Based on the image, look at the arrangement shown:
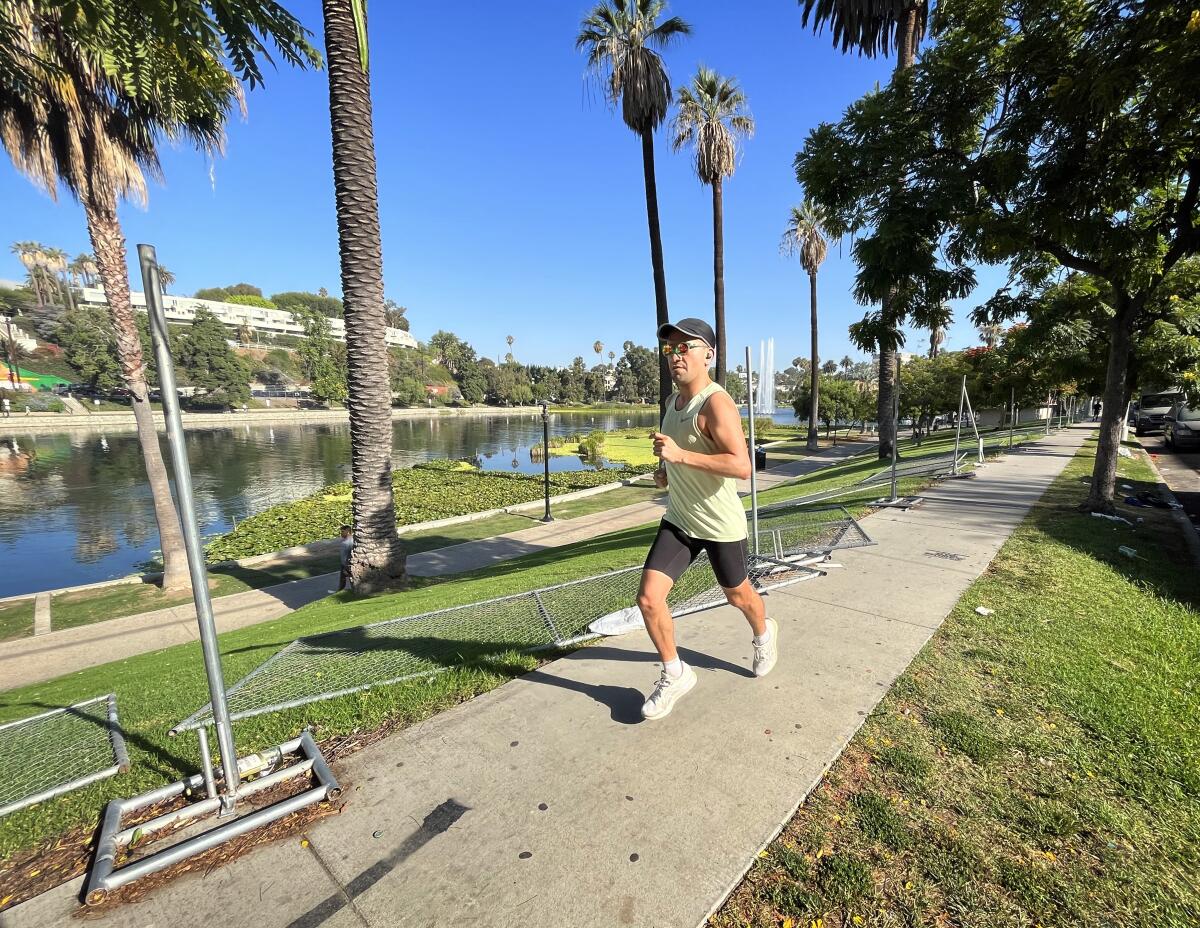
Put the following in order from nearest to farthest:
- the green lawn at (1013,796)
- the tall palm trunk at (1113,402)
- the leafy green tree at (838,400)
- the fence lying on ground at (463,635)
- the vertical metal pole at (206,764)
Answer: the green lawn at (1013,796)
the vertical metal pole at (206,764)
the fence lying on ground at (463,635)
the tall palm trunk at (1113,402)
the leafy green tree at (838,400)

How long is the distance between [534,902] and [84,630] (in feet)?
33.7

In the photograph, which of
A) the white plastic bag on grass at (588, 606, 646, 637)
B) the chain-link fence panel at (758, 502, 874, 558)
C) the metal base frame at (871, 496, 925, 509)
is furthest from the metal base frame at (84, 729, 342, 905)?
the metal base frame at (871, 496, 925, 509)

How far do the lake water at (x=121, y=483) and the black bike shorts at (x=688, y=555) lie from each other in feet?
35.1

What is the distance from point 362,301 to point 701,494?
6.83 meters

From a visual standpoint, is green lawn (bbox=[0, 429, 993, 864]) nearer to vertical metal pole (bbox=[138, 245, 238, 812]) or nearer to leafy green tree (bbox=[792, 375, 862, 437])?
vertical metal pole (bbox=[138, 245, 238, 812])

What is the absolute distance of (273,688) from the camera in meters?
3.20

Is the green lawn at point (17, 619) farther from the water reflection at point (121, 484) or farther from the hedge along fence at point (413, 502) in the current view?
the water reflection at point (121, 484)

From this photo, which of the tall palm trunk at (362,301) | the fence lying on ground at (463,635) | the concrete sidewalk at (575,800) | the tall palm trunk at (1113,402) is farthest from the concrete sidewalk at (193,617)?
the tall palm trunk at (1113,402)

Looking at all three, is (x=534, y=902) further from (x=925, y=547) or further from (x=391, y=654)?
(x=925, y=547)

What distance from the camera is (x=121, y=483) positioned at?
1055 inches

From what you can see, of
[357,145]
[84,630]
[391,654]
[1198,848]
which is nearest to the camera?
[1198,848]

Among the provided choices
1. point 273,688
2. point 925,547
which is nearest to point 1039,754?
point 925,547

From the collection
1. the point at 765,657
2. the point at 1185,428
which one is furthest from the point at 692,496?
the point at 1185,428

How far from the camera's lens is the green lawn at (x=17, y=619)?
8148 mm
